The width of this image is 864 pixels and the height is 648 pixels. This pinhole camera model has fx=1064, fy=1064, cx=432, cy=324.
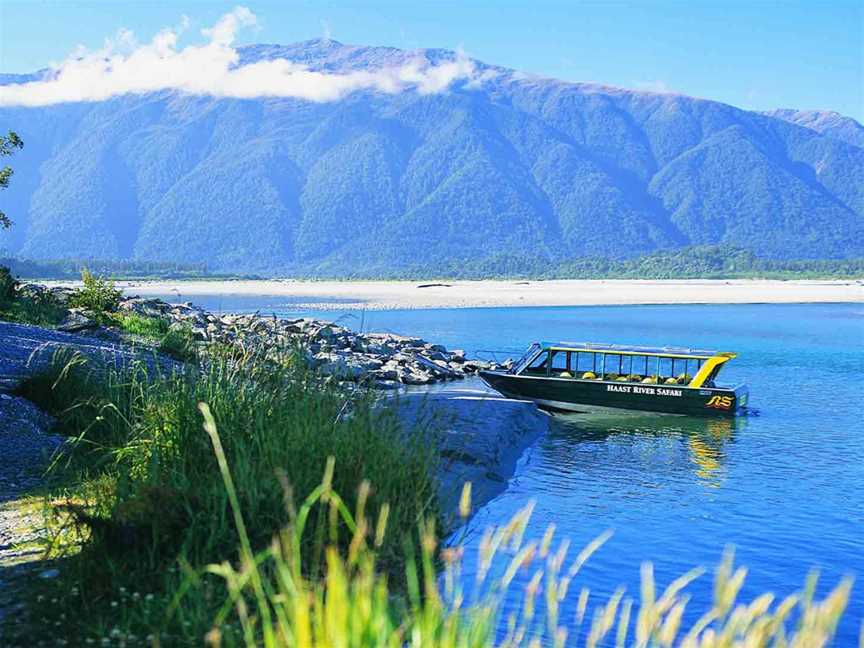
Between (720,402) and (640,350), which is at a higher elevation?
(640,350)

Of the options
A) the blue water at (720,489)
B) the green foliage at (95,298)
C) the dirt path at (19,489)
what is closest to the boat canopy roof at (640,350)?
the blue water at (720,489)

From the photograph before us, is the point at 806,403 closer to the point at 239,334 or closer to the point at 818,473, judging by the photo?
the point at 818,473

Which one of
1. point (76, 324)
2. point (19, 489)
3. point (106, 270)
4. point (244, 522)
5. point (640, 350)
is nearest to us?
point (244, 522)

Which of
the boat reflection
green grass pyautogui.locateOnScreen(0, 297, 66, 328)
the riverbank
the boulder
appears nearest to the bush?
green grass pyautogui.locateOnScreen(0, 297, 66, 328)

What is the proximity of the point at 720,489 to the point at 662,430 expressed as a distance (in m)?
7.44

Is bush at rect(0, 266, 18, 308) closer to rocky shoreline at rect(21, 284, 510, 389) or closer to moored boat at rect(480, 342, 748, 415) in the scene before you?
rocky shoreline at rect(21, 284, 510, 389)

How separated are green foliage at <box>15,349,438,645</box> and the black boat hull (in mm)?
16014

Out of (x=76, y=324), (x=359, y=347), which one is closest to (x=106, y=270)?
(x=359, y=347)

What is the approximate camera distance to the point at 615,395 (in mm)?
26516

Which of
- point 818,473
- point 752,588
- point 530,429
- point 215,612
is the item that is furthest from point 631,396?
point 215,612

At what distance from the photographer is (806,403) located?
93.1 feet

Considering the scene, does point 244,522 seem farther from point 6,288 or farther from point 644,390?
point 6,288

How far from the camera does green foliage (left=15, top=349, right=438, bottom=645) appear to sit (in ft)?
23.8

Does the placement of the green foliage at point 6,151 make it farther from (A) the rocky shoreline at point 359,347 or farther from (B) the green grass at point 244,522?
(B) the green grass at point 244,522
